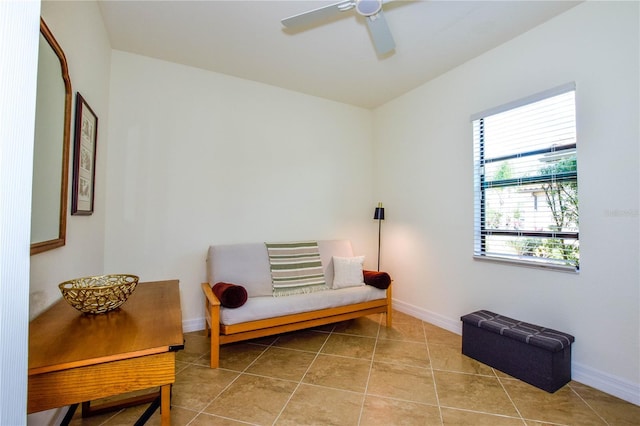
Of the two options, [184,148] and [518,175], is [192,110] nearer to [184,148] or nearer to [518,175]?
[184,148]

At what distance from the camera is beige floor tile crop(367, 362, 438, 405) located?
6.40ft

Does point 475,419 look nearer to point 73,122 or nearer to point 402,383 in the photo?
point 402,383

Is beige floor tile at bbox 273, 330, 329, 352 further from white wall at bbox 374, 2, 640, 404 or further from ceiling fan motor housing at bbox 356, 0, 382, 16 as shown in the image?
ceiling fan motor housing at bbox 356, 0, 382, 16

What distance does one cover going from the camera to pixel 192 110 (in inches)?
120

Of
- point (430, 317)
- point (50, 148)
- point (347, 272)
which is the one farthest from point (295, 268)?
point (50, 148)

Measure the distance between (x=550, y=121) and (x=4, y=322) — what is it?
3185 millimetres

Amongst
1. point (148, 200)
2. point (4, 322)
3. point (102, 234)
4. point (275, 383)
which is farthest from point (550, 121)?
point (102, 234)

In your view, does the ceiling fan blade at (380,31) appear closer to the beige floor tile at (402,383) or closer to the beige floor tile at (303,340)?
the beige floor tile at (402,383)

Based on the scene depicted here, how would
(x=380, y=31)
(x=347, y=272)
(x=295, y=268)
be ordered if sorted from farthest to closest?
(x=347, y=272) → (x=295, y=268) → (x=380, y=31)

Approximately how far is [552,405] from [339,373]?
137 cm

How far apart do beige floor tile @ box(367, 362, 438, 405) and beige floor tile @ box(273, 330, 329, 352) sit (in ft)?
1.99

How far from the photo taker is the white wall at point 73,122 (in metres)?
1.41

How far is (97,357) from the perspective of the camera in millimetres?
992

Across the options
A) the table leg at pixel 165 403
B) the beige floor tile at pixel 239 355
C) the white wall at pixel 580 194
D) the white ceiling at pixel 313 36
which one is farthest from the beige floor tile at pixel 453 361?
the white ceiling at pixel 313 36
